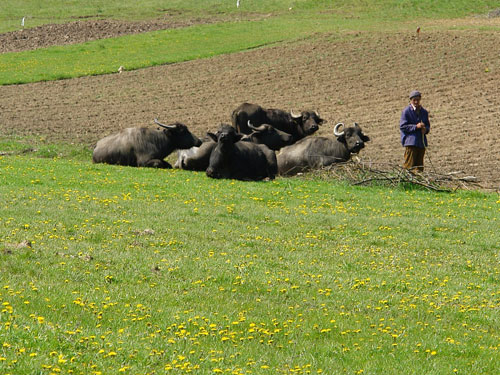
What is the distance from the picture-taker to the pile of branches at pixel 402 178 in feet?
67.4

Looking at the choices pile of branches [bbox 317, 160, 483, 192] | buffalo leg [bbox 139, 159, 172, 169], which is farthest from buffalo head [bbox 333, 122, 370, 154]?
buffalo leg [bbox 139, 159, 172, 169]

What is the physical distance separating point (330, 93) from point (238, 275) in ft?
81.3

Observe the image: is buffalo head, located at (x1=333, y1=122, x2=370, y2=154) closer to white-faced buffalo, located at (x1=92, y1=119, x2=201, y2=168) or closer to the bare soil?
the bare soil

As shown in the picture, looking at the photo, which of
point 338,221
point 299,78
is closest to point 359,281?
point 338,221

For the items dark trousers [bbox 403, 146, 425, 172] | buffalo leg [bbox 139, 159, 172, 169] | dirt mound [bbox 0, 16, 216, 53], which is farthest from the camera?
dirt mound [bbox 0, 16, 216, 53]

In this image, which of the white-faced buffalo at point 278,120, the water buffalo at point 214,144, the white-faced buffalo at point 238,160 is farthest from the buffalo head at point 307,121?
the white-faced buffalo at point 238,160

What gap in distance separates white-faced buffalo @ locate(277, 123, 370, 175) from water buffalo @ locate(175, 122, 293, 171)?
1.57m

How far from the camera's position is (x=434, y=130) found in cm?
2817

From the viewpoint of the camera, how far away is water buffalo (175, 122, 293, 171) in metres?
23.3

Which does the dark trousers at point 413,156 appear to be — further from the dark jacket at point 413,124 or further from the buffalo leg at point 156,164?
the buffalo leg at point 156,164

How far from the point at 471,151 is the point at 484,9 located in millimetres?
39986

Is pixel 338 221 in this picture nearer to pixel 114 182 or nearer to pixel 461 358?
pixel 114 182

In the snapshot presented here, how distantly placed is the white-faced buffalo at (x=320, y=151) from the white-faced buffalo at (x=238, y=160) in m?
0.76

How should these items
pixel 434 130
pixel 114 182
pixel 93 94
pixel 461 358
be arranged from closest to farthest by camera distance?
pixel 461 358
pixel 114 182
pixel 434 130
pixel 93 94
